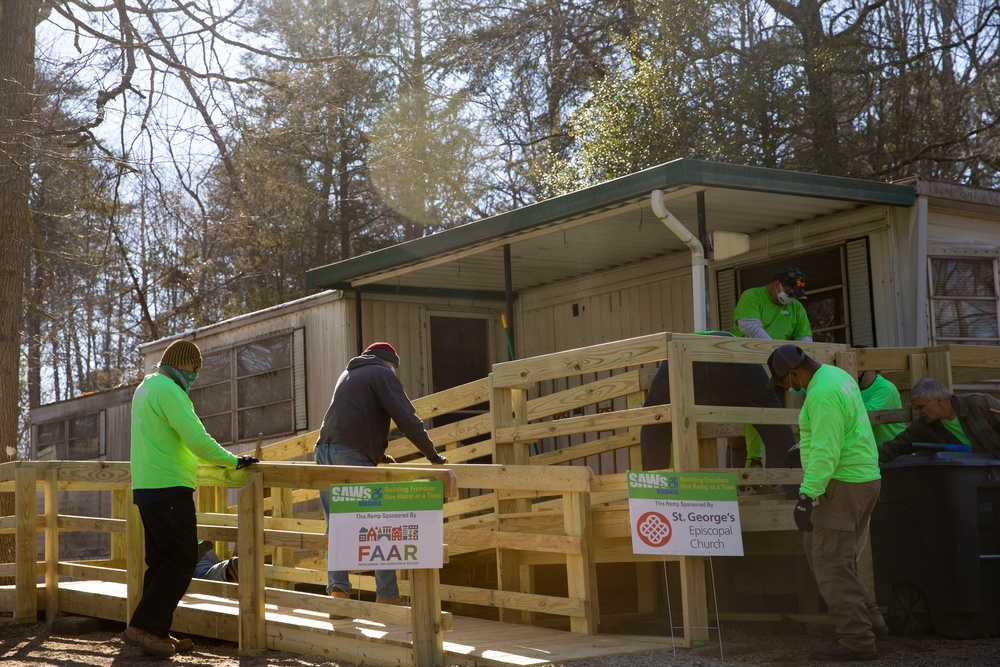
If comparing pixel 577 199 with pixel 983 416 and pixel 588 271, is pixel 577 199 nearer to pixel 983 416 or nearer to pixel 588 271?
pixel 588 271

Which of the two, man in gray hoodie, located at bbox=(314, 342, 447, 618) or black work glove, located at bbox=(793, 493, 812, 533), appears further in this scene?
man in gray hoodie, located at bbox=(314, 342, 447, 618)

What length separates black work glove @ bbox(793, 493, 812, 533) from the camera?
6.06 m

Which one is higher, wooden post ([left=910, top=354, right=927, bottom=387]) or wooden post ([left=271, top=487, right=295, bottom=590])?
wooden post ([left=910, top=354, right=927, bottom=387])

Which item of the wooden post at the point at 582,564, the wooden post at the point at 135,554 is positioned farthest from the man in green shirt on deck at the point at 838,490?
the wooden post at the point at 135,554

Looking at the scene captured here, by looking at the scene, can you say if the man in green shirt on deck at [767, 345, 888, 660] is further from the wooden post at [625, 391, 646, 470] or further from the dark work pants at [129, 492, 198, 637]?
the dark work pants at [129, 492, 198, 637]

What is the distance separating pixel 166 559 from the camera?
6.14m

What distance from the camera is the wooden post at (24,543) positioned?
7840 millimetres

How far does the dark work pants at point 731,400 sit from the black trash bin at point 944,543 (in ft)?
2.65

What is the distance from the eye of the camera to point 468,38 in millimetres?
22891

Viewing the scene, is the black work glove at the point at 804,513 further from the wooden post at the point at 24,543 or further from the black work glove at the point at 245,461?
the wooden post at the point at 24,543

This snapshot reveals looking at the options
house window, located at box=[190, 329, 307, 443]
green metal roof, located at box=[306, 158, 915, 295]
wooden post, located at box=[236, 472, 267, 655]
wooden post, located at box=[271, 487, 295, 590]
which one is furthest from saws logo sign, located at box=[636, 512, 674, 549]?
house window, located at box=[190, 329, 307, 443]

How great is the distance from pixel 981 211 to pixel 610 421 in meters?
4.79

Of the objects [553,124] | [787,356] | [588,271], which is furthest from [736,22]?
[787,356]

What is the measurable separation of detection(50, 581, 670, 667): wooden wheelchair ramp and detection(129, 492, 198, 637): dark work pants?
2.00ft
